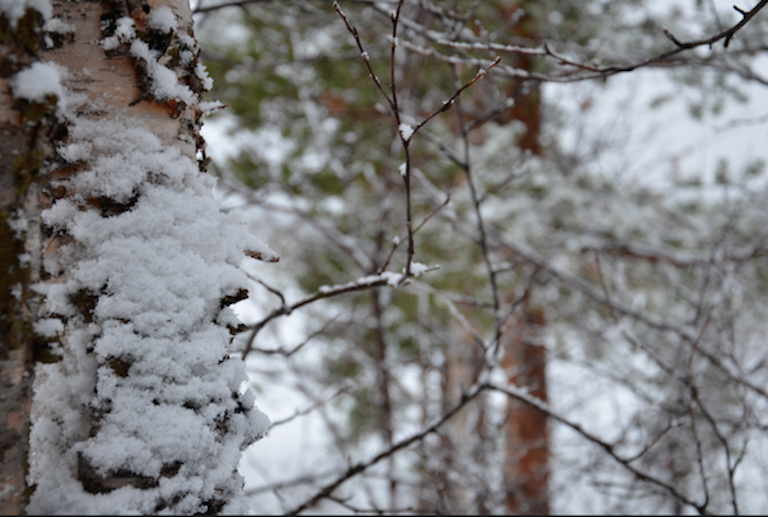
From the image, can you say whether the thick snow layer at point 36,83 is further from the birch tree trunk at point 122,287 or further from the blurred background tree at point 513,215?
the blurred background tree at point 513,215

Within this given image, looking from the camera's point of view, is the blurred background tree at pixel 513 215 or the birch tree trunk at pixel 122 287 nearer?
the birch tree trunk at pixel 122 287

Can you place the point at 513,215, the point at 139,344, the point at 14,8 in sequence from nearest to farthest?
the point at 14,8 < the point at 139,344 < the point at 513,215

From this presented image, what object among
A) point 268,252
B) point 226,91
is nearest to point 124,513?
point 268,252

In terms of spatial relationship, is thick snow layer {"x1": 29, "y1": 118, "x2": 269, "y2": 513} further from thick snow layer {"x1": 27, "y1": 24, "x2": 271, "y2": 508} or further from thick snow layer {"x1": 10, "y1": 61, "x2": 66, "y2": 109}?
thick snow layer {"x1": 10, "y1": 61, "x2": 66, "y2": 109}

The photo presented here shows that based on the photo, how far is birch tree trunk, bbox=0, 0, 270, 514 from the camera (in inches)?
24.2

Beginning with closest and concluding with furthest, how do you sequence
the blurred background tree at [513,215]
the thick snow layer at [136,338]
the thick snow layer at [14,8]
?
1. the thick snow layer at [14,8]
2. the thick snow layer at [136,338]
3. the blurred background tree at [513,215]

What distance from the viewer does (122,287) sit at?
0.69 meters

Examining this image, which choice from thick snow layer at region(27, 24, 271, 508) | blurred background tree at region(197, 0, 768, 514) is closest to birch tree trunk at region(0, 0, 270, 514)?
thick snow layer at region(27, 24, 271, 508)

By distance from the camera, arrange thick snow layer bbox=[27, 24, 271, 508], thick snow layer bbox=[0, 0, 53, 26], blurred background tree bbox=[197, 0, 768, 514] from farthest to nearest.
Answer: blurred background tree bbox=[197, 0, 768, 514] → thick snow layer bbox=[27, 24, 271, 508] → thick snow layer bbox=[0, 0, 53, 26]

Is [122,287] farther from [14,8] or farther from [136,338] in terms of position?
[14,8]

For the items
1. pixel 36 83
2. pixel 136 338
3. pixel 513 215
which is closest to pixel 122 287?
pixel 136 338

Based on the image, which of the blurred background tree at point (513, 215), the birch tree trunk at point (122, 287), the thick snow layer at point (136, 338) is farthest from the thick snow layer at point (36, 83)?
the blurred background tree at point (513, 215)

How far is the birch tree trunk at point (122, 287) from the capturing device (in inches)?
24.2

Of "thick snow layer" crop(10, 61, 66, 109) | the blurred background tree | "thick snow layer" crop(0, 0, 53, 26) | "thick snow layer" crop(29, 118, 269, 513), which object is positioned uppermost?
the blurred background tree
